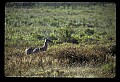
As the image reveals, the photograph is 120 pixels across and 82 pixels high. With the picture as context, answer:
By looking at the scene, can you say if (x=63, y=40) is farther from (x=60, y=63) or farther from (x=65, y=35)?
(x=60, y=63)

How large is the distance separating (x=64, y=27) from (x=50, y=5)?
65 centimetres

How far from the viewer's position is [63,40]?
6.32m

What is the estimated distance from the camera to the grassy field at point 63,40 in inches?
229

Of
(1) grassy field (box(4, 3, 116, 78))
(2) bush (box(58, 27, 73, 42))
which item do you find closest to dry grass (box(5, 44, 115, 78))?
(1) grassy field (box(4, 3, 116, 78))

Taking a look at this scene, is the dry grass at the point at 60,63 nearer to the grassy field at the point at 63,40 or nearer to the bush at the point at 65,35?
the grassy field at the point at 63,40

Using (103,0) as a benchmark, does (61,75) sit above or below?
below

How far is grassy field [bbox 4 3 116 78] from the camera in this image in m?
5.81

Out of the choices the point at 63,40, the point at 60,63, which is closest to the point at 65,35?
the point at 63,40

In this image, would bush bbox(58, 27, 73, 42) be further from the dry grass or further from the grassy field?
the dry grass
